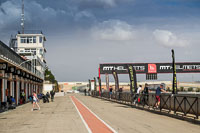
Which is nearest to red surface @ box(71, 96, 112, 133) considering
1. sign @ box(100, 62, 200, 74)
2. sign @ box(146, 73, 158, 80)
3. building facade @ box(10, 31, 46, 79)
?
sign @ box(146, 73, 158, 80)

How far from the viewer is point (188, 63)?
63.9m

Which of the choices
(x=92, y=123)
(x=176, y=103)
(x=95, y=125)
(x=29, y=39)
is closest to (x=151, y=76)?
(x=176, y=103)

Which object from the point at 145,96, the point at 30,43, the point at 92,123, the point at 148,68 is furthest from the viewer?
the point at 30,43

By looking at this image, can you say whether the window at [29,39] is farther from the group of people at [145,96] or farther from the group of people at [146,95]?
the group of people at [146,95]

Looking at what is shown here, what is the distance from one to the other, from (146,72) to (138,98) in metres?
37.2

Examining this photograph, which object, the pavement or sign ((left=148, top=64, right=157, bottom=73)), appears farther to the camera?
sign ((left=148, top=64, right=157, bottom=73))

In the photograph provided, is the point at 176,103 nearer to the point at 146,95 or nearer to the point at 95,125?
the point at 95,125

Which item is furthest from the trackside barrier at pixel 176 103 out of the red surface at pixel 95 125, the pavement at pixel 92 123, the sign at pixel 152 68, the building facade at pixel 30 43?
the building facade at pixel 30 43

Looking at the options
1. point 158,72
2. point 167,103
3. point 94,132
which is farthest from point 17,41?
point 94,132

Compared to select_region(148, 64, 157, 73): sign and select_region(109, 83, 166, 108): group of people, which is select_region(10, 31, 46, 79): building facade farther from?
select_region(109, 83, 166, 108): group of people

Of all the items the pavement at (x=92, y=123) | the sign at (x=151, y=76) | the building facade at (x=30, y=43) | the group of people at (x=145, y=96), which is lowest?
the pavement at (x=92, y=123)

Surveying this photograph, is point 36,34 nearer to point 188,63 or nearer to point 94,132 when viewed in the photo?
point 188,63

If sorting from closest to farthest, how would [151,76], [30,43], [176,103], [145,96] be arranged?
[176,103]
[145,96]
[151,76]
[30,43]

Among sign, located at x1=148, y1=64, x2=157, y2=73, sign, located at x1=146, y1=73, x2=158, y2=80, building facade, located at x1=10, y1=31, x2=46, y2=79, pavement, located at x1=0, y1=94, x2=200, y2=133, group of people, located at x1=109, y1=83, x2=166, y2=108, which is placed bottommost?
pavement, located at x1=0, y1=94, x2=200, y2=133
